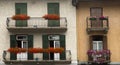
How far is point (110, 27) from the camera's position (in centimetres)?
3472

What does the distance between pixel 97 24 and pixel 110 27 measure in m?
1.07

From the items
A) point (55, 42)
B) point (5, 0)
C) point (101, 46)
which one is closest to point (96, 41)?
point (101, 46)

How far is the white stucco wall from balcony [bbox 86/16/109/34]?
121 cm

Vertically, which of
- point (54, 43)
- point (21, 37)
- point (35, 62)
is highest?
point (21, 37)

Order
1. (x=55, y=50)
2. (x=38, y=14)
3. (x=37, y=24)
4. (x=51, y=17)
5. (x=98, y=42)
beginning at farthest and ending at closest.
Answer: (x=38, y=14) < (x=98, y=42) < (x=37, y=24) < (x=51, y=17) < (x=55, y=50)

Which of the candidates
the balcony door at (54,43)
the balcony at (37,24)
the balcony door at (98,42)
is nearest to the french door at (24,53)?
the balcony at (37,24)

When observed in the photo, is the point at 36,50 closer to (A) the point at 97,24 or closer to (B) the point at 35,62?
(B) the point at 35,62

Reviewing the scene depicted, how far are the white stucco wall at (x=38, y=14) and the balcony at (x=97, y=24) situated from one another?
1.21 metres

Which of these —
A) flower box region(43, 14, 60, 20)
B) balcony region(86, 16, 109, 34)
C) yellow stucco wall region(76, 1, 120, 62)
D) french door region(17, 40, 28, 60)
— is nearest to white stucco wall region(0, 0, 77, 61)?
yellow stucco wall region(76, 1, 120, 62)

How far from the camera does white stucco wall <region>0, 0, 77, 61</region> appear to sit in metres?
34.5

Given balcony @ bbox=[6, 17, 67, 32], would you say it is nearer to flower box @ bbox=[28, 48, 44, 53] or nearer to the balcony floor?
flower box @ bbox=[28, 48, 44, 53]

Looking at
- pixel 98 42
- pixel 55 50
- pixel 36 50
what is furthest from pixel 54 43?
pixel 98 42

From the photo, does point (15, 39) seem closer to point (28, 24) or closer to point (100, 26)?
point (28, 24)

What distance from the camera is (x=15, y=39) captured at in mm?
34469
